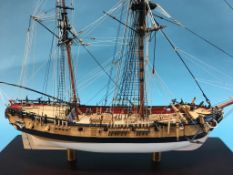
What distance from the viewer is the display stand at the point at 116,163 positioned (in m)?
10.0

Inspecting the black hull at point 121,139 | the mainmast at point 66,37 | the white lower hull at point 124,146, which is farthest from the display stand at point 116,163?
the mainmast at point 66,37

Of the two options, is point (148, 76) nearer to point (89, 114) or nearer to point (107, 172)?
point (89, 114)

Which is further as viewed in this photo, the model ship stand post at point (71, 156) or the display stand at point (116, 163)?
the model ship stand post at point (71, 156)

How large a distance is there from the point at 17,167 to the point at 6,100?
83.8 inches

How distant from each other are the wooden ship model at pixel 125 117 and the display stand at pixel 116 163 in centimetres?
43

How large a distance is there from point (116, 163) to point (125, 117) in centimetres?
135

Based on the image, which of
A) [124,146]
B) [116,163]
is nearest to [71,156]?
[116,163]

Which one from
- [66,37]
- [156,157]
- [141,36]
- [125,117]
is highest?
[66,37]

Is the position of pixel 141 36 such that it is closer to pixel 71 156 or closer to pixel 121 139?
pixel 121 139

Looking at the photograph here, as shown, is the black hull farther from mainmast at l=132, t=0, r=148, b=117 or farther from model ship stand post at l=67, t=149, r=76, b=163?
mainmast at l=132, t=0, r=148, b=117

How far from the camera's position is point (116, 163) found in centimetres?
1062

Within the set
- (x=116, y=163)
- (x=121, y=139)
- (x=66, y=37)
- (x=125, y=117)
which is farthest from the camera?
(x=66, y=37)

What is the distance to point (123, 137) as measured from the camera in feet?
31.6

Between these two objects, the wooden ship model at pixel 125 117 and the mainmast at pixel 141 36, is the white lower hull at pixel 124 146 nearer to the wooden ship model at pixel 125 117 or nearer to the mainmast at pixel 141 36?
the wooden ship model at pixel 125 117
